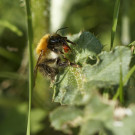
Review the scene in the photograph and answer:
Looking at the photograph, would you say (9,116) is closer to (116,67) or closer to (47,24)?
(47,24)

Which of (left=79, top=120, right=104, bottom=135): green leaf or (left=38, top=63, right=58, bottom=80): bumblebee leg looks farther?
(left=38, top=63, right=58, bottom=80): bumblebee leg

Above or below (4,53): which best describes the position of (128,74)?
below

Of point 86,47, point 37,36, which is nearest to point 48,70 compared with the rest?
point 86,47

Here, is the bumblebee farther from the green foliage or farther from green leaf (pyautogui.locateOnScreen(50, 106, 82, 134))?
green leaf (pyautogui.locateOnScreen(50, 106, 82, 134))

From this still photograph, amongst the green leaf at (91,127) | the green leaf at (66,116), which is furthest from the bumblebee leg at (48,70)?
the green leaf at (91,127)

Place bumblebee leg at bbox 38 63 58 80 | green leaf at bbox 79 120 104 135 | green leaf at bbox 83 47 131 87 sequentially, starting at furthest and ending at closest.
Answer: bumblebee leg at bbox 38 63 58 80 → green leaf at bbox 83 47 131 87 → green leaf at bbox 79 120 104 135

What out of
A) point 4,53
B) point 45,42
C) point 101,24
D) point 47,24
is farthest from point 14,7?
point 45,42

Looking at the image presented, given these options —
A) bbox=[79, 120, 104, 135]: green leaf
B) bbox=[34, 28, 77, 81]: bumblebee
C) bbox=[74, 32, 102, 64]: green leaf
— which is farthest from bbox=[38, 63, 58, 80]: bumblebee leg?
bbox=[79, 120, 104, 135]: green leaf
